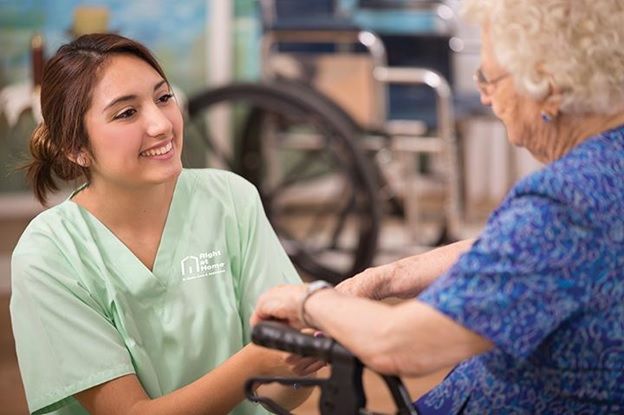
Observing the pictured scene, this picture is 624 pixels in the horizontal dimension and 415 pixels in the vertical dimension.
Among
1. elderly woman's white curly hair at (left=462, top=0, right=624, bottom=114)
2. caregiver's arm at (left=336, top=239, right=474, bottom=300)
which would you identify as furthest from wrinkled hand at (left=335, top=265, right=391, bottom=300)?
elderly woman's white curly hair at (left=462, top=0, right=624, bottom=114)

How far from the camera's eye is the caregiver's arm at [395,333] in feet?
4.29

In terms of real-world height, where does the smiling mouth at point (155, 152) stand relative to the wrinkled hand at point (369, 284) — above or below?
above

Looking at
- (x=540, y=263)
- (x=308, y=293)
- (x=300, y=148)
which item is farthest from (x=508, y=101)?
(x=300, y=148)

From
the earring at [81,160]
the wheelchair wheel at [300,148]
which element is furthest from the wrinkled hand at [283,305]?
the wheelchair wheel at [300,148]

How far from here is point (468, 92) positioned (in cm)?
492

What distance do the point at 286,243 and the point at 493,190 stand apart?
1.84m

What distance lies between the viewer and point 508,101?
1.44 meters

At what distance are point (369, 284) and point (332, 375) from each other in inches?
13.2

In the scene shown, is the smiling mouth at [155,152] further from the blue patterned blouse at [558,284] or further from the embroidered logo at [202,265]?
the blue patterned blouse at [558,284]

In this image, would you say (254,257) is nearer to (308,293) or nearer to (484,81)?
(308,293)

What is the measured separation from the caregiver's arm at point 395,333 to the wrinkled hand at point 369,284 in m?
0.30

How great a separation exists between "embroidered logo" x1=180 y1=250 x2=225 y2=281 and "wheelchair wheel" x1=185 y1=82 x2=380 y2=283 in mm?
2186

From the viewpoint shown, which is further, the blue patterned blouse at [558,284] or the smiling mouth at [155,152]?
the smiling mouth at [155,152]

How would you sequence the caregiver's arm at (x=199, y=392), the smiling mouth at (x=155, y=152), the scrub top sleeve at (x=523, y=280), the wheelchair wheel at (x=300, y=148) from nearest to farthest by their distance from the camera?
the scrub top sleeve at (x=523, y=280) < the caregiver's arm at (x=199, y=392) < the smiling mouth at (x=155, y=152) < the wheelchair wheel at (x=300, y=148)
